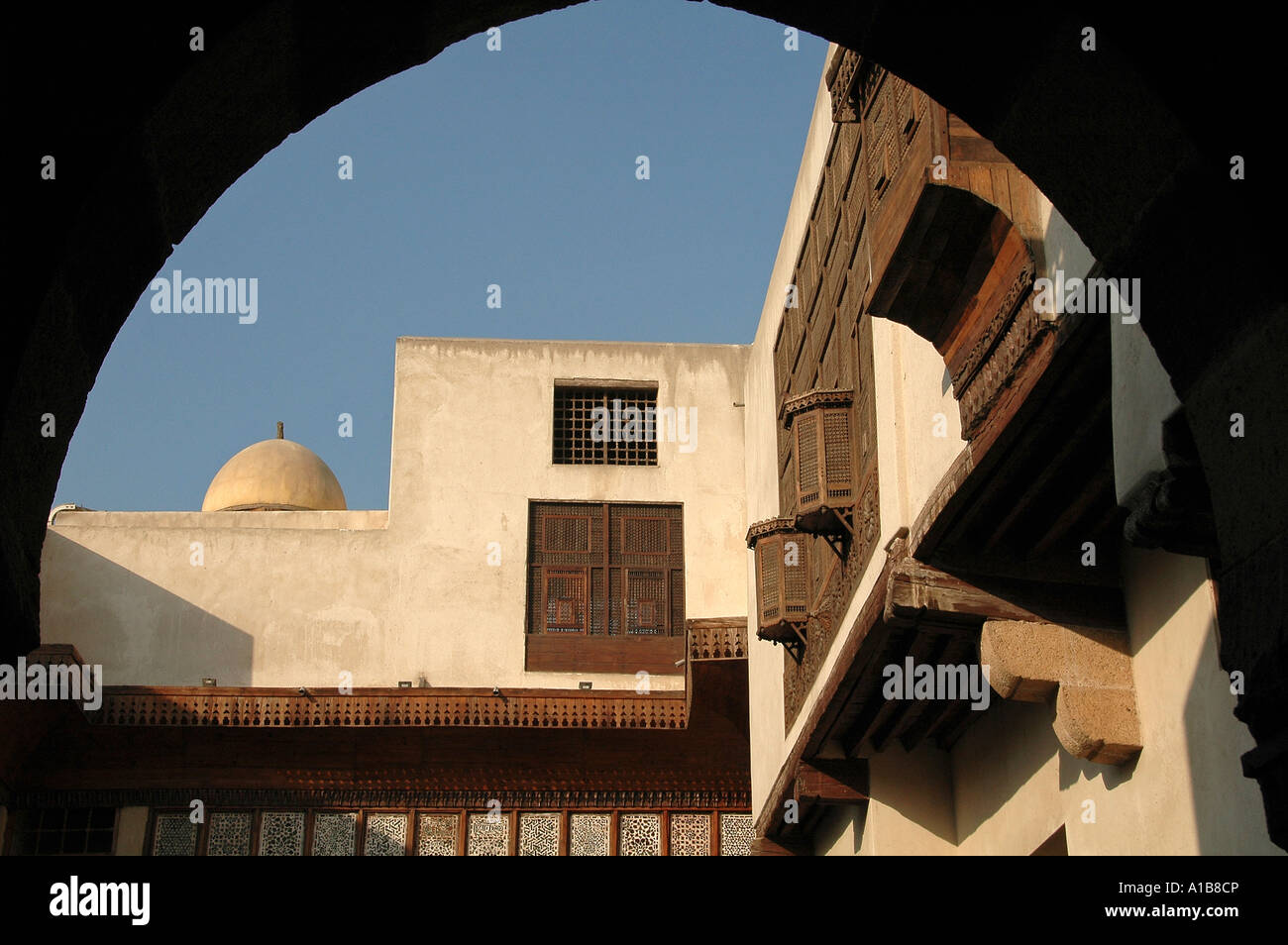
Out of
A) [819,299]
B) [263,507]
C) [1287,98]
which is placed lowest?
[1287,98]

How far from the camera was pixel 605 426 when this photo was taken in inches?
744

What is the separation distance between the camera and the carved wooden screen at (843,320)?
8.06m

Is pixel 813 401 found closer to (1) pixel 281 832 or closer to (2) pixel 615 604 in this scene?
(2) pixel 615 604

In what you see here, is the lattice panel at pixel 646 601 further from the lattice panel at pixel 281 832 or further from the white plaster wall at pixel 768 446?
the lattice panel at pixel 281 832

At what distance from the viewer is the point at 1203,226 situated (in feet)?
9.21

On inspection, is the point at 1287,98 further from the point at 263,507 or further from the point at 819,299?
the point at 263,507

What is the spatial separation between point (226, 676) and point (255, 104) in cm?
1531

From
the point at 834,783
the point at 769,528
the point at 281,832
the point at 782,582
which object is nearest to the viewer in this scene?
the point at 834,783

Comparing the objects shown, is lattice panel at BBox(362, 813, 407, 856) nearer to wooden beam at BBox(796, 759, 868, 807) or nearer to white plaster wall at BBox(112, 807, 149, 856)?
white plaster wall at BBox(112, 807, 149, 856)

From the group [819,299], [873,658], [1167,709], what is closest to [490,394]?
[819,299]

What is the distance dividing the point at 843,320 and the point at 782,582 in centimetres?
221

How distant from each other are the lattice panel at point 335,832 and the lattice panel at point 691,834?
330 cm

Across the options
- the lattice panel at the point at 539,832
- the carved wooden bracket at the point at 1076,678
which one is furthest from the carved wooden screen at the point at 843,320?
Answer: the lattice panel at the point at 539,832

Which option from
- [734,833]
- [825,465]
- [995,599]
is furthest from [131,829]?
[995,599]
